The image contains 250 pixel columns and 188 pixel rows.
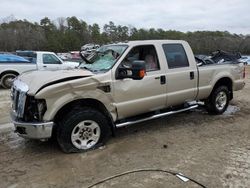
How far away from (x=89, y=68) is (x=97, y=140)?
142 centimetres

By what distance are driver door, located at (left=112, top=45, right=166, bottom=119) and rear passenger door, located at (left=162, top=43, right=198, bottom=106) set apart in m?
0.22

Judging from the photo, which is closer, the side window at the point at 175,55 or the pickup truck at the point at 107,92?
the pickup truck at the point at 107,92

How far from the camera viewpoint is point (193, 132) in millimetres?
6191

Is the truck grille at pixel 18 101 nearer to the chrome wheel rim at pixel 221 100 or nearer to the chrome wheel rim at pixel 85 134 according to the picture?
the chrome wheel rim at pixel 85 134

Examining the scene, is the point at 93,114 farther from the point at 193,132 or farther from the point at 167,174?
the point at 193,132

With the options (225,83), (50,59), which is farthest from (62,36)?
(225,83)

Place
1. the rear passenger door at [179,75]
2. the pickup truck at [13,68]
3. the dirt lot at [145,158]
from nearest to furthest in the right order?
1. the dirt lot at [145,158]
2. the rear passenger door at [179,75]
3. the pickup truck at [13,68]

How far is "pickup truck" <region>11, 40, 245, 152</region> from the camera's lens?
15.6 ft

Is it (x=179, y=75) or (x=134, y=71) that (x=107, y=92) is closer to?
(x=134, y=71)

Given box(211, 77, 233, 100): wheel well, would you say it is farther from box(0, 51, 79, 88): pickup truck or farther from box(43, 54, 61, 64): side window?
box(43, 54, 61, 64): side window

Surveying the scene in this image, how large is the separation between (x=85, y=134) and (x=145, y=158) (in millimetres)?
1086

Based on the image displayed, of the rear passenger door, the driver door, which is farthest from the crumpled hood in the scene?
the rear passenger door

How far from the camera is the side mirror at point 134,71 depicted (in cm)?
519

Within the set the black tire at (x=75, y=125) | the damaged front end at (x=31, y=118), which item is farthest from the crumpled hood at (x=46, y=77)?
the black tire at (x=75, y=125)
